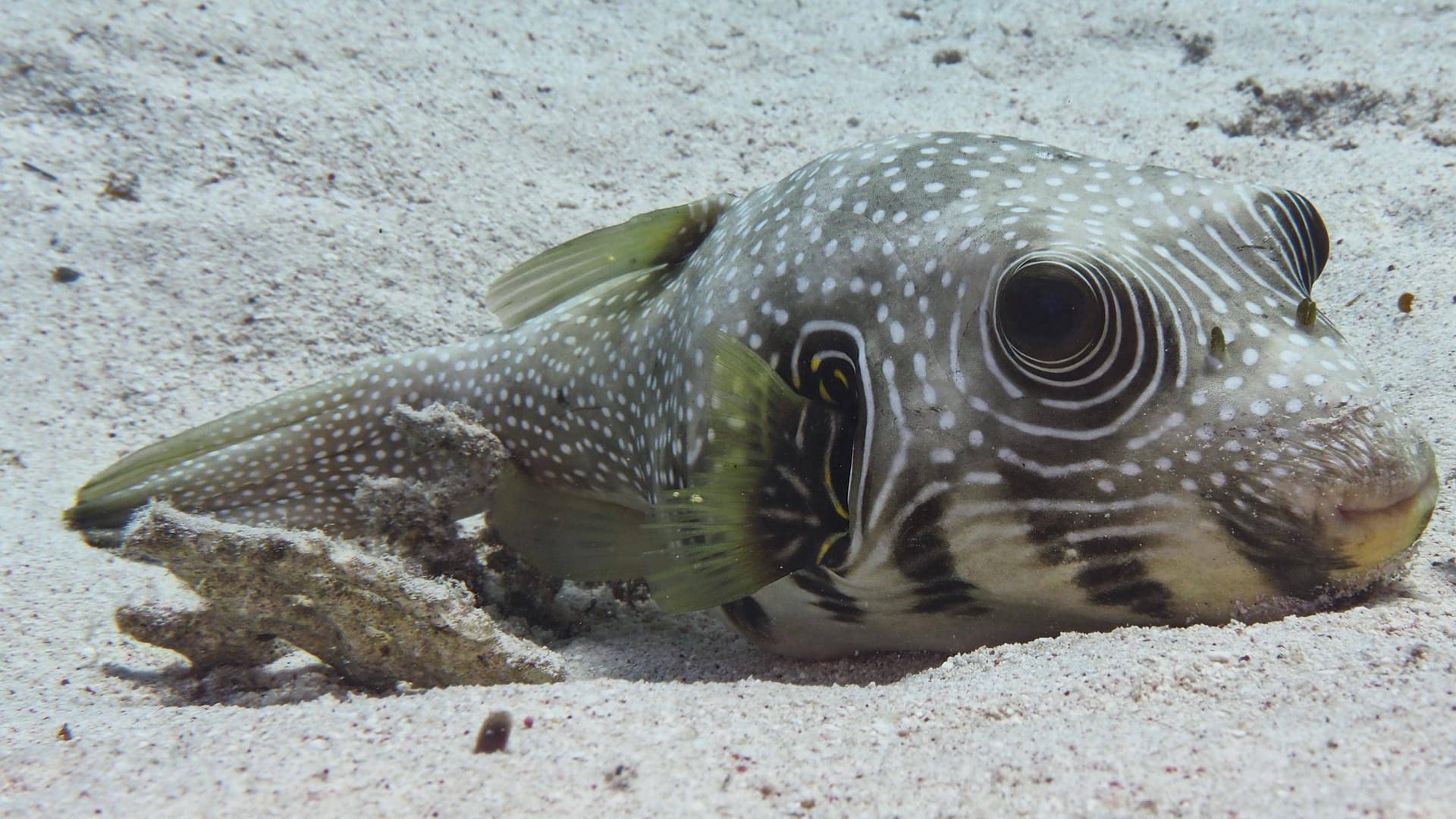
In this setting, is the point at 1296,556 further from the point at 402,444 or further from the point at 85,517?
the point at 85,517

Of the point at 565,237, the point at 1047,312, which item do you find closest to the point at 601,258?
the point at 565,237

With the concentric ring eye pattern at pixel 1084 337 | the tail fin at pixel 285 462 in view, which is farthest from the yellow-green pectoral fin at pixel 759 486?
the tail fin at pixel 285 462

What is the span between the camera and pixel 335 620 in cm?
279

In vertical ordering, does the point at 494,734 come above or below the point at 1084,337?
below

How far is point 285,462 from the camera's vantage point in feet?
12.5

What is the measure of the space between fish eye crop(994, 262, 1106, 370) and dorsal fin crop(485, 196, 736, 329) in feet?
5.24

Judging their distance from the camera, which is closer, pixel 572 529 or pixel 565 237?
pixel 572 529

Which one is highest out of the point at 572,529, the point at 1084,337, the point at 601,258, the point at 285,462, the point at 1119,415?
the point at 601,258

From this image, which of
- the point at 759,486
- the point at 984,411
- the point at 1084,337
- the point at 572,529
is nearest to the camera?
the point at 1084,337

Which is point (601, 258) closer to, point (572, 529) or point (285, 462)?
point (572, 529)

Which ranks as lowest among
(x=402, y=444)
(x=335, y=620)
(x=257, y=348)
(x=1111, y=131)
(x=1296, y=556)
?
(x=335, y=620)

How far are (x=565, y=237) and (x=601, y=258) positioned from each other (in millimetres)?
2010

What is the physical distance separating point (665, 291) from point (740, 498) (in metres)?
1.14

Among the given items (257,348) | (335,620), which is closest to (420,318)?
(257,348)
